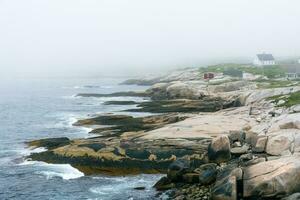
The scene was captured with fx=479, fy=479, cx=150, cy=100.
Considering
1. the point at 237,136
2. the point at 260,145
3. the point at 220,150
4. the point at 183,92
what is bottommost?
the point at 220,150

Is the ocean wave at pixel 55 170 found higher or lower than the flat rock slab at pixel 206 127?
lower

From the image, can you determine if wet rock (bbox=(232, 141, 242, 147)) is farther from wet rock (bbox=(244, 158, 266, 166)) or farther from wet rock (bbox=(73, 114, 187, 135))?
wet rock (bbox=(73, 114, 187, 135))

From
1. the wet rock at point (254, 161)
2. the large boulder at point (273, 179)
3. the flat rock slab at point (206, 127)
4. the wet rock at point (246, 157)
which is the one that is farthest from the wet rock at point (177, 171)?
the flat rock slab at point (206, 127)

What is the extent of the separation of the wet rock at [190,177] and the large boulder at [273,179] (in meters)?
5.87

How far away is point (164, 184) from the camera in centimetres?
4522

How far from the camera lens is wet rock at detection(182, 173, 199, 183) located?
44312 millimetres

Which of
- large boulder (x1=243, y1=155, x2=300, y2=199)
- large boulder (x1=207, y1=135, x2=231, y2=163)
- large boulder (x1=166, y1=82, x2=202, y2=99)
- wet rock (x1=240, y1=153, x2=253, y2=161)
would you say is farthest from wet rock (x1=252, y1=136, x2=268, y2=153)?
large boulder (x1=166, y1=82, x2=202, y2=99)

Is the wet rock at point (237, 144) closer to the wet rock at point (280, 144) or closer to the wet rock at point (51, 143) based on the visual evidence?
the wet rock at point (280, 144)

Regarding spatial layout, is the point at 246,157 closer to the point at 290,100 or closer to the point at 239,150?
the point at 239,150

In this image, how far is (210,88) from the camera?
118 metres

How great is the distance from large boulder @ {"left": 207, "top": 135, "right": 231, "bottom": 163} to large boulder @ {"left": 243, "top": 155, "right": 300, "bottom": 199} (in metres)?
9.16

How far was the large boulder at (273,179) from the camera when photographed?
37719 millimetres

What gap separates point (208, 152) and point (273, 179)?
12812mm

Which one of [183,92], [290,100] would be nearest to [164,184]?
[290,100]
